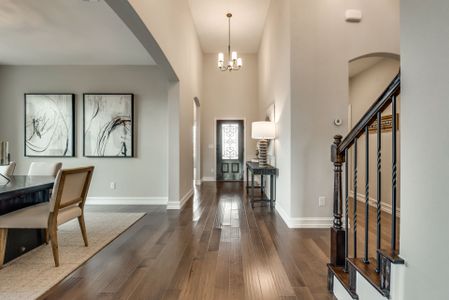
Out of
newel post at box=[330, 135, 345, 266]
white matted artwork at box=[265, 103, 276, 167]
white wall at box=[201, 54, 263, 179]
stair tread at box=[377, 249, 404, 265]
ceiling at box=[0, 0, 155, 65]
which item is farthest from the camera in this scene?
white wall at box=[201, 54, 263, 179]

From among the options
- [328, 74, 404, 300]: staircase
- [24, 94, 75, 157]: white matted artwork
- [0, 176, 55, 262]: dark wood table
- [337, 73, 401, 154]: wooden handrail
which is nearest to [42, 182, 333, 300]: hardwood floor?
[328, 74, 404, 300]: staircase

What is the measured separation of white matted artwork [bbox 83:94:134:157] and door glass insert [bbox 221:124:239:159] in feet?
11.9

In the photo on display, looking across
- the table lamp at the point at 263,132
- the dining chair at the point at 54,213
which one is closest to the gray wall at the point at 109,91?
the table lamp at the point at 263,132

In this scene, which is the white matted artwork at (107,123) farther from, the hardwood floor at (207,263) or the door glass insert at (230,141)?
the door glass insert at (230,141)

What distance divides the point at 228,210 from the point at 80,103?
3.59 m

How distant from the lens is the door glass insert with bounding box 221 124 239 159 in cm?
798

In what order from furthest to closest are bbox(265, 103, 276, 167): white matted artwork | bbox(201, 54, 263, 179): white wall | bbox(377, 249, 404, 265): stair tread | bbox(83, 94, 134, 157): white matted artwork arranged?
bbox(201, 54, 263, 179): white wall
bbox(83, 94, 134, 157): white matted artwork
bbox(265, 103, 276, 167): white matted artwork
bbox(377, 249, 404, 265): stair tread

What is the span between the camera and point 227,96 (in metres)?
7.93

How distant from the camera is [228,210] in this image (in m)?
4.27

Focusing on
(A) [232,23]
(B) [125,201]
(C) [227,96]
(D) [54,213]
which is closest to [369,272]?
(D) [54,213]

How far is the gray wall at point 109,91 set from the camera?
15.9ft

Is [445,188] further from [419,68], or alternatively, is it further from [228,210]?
[228,210]

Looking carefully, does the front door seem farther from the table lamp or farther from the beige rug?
the beige rug

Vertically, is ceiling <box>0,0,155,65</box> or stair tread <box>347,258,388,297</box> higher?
ceiling <box>0,0,155,65</box>
